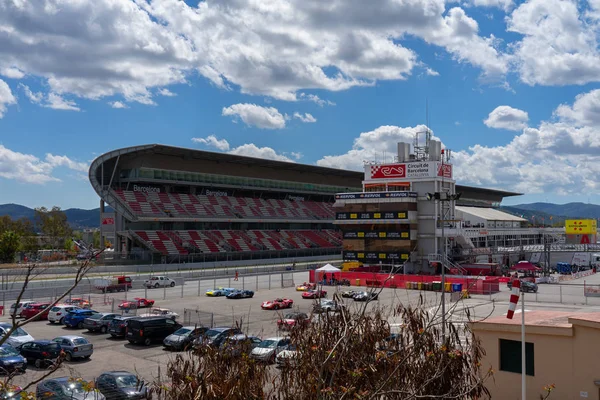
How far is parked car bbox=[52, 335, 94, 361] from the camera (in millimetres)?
25188

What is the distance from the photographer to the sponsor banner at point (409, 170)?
70.4 meters

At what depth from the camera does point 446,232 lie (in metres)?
69.7

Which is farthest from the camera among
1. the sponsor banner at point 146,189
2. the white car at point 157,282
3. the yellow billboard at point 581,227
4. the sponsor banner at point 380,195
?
the yellow billboard at point 581,227

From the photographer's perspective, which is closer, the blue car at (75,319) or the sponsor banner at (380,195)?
the blue car at (75,319)

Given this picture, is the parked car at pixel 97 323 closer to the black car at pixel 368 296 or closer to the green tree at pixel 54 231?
the black car at pixel 368 296

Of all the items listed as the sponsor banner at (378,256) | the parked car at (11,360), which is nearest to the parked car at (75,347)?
the parked car at (11,360)

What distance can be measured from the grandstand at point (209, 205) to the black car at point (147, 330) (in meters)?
45.6

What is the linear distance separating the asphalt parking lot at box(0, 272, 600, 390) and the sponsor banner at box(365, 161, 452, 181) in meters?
Result: 21.0

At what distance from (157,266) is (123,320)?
39484 millimetres

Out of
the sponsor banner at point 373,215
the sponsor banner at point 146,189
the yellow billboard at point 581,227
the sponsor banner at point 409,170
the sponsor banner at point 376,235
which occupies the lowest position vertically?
the sponsor banner at point 376,235

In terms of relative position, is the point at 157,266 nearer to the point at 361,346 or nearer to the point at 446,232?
the point at 446,232

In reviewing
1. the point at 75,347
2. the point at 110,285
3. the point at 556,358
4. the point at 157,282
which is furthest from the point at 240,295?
the point at 556,358

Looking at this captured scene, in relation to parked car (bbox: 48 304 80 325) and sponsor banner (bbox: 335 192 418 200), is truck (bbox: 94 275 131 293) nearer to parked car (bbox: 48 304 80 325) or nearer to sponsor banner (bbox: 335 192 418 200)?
parked car (bbox: 48 304 80 325)

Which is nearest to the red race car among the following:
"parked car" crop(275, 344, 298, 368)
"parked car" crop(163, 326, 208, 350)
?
"parked car" crop(163, 326, 208, 350)
